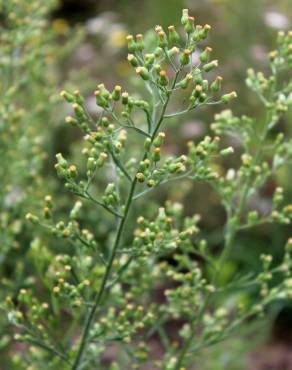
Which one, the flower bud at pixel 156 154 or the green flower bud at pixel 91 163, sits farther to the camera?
the green flower bud at pixel 91 163

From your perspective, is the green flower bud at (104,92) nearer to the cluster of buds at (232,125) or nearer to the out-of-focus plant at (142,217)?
the out-of-focus plant at (142,217)

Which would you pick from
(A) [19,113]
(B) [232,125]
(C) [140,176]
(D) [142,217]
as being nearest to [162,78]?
(C) [140,176]

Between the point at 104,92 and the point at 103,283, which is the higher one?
the point at 104,92

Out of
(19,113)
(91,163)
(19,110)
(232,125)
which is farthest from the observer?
(19,110)

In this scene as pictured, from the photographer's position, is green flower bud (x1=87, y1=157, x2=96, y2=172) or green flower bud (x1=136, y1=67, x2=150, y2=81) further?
green flower bud (x1=87, y1=157, x2=96, y2=172)

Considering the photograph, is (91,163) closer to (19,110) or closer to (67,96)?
(67,96)

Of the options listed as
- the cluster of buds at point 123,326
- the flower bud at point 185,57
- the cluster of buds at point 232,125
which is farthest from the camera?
the cluster of buds at point 232,125

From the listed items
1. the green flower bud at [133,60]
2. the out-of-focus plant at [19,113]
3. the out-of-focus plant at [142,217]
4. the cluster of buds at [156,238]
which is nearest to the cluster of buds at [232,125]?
the out-of-focus plant at [142,217]

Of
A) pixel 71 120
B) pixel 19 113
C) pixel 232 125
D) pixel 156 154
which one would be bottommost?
pixel 156 154

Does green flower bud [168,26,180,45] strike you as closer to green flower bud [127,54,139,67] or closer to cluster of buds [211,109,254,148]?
green flower bud [127,54,139,67]

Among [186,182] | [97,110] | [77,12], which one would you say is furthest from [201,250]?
[77,12]

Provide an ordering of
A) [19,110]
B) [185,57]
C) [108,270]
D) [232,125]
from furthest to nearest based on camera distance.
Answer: [19,110] < [232,125] < [108,270] < [185,57]

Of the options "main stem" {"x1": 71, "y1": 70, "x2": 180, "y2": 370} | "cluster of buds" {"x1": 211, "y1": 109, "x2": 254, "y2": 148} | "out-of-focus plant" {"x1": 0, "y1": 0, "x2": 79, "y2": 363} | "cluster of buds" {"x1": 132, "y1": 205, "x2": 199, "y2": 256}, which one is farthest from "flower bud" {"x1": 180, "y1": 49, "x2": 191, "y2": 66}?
"out-of-focus plant" {"x1": 0, "y1": 0, "x2": 79, "y2": 363}

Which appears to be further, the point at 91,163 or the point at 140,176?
the point at 91,163
